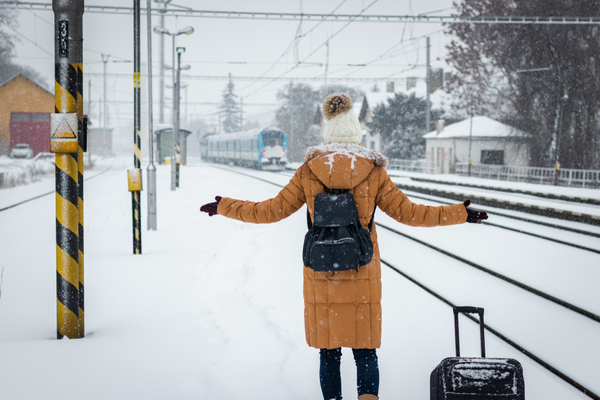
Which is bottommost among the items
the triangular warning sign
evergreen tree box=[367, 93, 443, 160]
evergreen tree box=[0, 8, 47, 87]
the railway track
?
the railway track

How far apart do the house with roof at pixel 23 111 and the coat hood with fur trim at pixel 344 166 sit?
170 feet

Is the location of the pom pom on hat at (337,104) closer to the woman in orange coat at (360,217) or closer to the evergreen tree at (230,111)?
the woman in orange coat at (360,217)

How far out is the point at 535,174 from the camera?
29.9m

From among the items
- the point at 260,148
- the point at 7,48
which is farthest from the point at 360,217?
the point at 7,48

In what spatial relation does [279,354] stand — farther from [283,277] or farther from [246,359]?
[283,277]

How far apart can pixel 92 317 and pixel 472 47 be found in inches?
1449

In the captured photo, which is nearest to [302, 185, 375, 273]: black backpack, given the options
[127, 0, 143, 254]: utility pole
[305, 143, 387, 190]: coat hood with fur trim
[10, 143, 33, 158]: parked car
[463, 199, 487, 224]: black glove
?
[305, 143, 387, 190]: coat hood with fur trim

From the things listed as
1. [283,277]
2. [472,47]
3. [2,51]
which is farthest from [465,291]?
[2,51]

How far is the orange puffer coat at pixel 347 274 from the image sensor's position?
2818 millimetres

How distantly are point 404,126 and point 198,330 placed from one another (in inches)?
1619

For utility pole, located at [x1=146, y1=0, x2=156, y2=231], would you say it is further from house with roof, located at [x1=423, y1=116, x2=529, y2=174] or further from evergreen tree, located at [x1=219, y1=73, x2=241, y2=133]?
evergreen tree, located at [x1=219, y1=73, x2=241, y2=133]

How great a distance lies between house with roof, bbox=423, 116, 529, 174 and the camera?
116ft

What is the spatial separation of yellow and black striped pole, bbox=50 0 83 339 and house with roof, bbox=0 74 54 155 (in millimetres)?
49557

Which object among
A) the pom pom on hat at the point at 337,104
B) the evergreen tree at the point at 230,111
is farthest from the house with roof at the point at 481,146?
the evergreen tree at the point at 230,111
